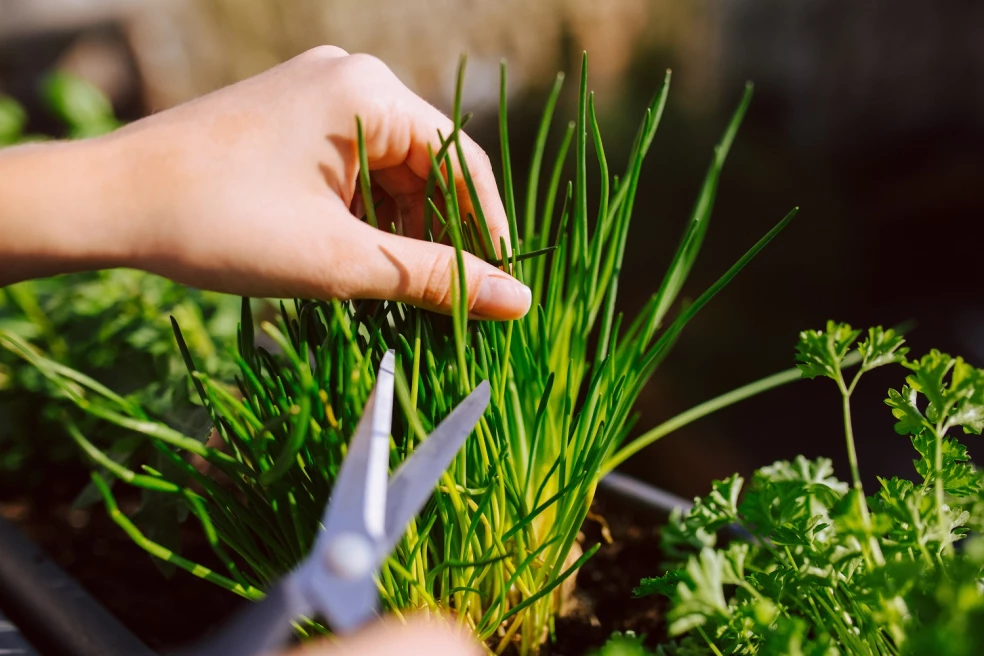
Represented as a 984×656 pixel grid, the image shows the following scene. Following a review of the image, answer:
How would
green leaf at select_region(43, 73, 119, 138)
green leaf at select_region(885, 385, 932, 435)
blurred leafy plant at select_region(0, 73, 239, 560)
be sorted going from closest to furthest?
green leaf at select_region(885, 385, 932, 435) → blurred leafy plant at select_region(0, 73, 239, 560) → green leaf at select_region(43, 73, 119, 138)

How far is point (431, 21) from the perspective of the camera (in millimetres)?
2838

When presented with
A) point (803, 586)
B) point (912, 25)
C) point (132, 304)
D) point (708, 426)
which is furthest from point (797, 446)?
point (912, 25)

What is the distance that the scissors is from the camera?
0.35m

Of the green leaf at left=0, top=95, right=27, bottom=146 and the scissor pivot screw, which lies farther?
the green leaf at left=0, top=95, right=27, bottom=146

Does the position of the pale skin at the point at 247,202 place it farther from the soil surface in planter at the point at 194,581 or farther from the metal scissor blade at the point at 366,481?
the soil surface in planter at the point at 194,581

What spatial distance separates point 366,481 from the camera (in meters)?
0.39

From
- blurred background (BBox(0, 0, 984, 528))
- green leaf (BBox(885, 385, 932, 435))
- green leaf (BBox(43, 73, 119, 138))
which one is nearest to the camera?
green leaf (BBox(885, 385, 932, 435))

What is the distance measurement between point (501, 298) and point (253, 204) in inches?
6.6

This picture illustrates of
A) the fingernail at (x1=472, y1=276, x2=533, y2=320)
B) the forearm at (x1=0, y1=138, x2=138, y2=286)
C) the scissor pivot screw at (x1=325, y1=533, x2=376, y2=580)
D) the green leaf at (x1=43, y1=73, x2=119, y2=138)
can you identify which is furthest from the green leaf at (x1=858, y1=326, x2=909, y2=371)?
the green leaf at (x1=43, y1=73, x2=119, y2=138)

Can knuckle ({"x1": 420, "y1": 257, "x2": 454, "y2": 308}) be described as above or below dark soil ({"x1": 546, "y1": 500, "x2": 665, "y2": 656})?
above

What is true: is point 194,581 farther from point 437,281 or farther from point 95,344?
point 437,281

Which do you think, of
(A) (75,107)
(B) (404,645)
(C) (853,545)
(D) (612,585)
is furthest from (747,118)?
(B) (404,645)

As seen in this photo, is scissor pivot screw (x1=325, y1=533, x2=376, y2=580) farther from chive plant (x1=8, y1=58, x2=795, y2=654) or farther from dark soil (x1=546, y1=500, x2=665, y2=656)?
dark soil (x1=546, y1=500, x2=665, y2=656)

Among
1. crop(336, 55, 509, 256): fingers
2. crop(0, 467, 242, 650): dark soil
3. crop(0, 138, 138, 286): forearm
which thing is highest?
crop(336, 55, 509, 256): fingers
